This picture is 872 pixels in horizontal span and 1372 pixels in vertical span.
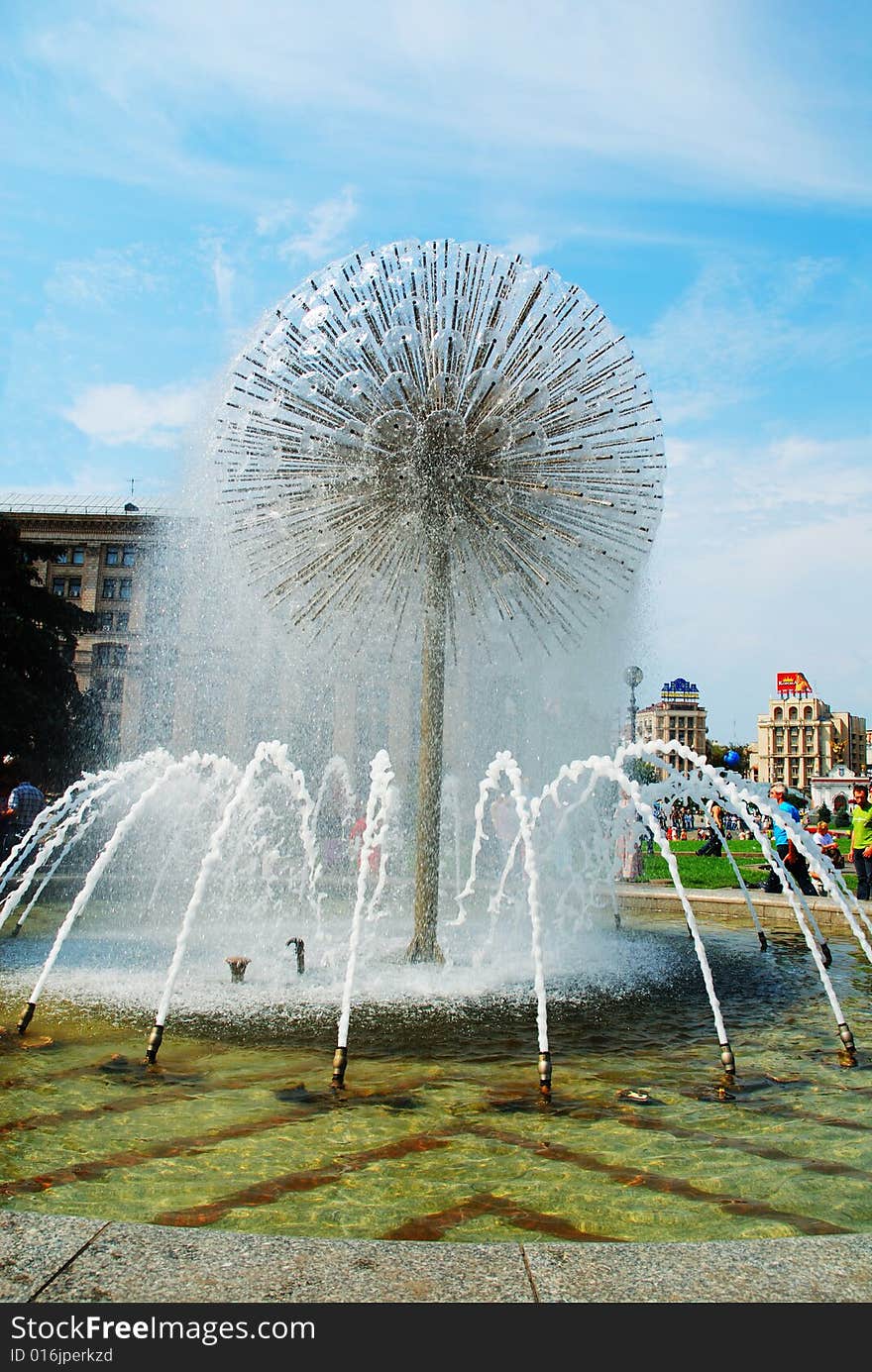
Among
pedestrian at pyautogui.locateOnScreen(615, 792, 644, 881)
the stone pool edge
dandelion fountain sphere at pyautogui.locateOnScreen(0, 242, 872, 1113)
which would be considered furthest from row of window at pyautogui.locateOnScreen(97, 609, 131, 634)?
the stone pool edge

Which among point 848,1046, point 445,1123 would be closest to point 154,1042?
point 445,1123

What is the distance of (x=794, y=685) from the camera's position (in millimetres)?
169625

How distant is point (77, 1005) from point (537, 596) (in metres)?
6.13

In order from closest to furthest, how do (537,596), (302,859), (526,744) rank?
(537,596)
(526,744)
(302,859)

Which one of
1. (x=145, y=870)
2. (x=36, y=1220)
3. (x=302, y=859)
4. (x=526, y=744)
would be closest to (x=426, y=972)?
(x=36, y=1220)

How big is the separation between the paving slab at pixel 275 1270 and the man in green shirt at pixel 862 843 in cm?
1342

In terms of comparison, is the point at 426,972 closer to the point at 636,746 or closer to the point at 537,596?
the point at 636,746

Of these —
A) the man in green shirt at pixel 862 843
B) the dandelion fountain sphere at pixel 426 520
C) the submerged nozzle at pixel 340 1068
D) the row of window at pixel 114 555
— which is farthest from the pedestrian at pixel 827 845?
the row of window at pixel 114 555

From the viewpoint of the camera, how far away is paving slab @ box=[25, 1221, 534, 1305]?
268cm

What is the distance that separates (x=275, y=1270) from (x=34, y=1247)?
73 cm

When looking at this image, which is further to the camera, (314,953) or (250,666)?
(250,666)

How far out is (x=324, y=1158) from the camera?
445cm

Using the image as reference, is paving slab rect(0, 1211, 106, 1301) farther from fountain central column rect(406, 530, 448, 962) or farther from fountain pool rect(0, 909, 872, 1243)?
fountain central column rect(406, 530, 448, 962)

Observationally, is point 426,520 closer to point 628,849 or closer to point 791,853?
point 791,853
